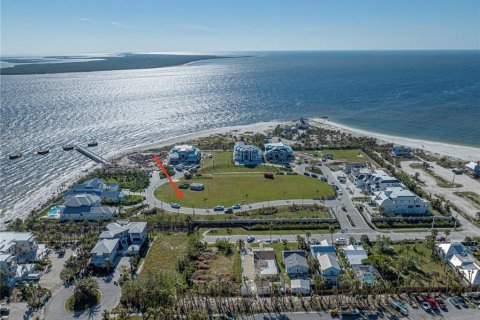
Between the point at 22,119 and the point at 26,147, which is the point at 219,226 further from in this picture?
the point at 22,119

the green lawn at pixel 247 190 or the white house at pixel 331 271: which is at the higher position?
the white house at pixel 331 271

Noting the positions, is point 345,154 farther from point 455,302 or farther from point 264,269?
point 455,302

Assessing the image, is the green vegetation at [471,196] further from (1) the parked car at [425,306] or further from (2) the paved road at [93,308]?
(2) the paved road at [93,308]

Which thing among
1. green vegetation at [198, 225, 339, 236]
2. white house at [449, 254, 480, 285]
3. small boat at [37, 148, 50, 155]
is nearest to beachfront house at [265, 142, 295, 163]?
green vegetation at [198, 225, 339, 236]

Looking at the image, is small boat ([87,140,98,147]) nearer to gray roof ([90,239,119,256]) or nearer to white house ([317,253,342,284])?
gray roof ([90,239,119,256])

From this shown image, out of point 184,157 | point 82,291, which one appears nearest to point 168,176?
point 184,157

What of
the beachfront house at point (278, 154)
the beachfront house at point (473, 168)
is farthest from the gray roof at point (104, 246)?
the beachfront house at point (473, 168)

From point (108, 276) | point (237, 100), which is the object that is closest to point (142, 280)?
point (108, 276)
